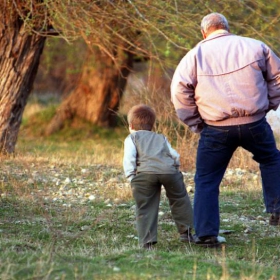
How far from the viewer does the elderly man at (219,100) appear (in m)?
5.73

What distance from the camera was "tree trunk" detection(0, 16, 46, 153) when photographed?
1173 centimetres

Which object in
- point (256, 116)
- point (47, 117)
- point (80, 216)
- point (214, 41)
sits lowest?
point (47, 117)

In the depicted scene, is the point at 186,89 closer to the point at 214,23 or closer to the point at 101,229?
the point at 214,23

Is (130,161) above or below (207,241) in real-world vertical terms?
above

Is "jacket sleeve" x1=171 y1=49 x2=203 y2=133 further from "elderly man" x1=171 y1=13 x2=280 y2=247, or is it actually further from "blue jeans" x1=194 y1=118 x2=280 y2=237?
"blue jeans" x1=194 y1=118 x2=280 y2=237

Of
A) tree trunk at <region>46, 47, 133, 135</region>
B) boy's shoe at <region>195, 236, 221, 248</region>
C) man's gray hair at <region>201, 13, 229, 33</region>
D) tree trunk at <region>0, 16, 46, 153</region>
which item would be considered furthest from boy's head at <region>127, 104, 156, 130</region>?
tree trunk at <region>46, 47, 133, 135</region>

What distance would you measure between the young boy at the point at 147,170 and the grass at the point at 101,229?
23 centimetres

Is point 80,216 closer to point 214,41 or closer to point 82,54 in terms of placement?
point 214,41

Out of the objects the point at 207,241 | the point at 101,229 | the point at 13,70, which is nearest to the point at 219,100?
the point at 207,241

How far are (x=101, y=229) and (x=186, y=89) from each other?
5.68 feet

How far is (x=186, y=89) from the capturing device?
582 cm

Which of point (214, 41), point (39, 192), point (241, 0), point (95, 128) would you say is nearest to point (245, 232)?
point (214, 41)

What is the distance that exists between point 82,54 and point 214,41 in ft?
44.8

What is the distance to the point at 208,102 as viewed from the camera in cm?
577
